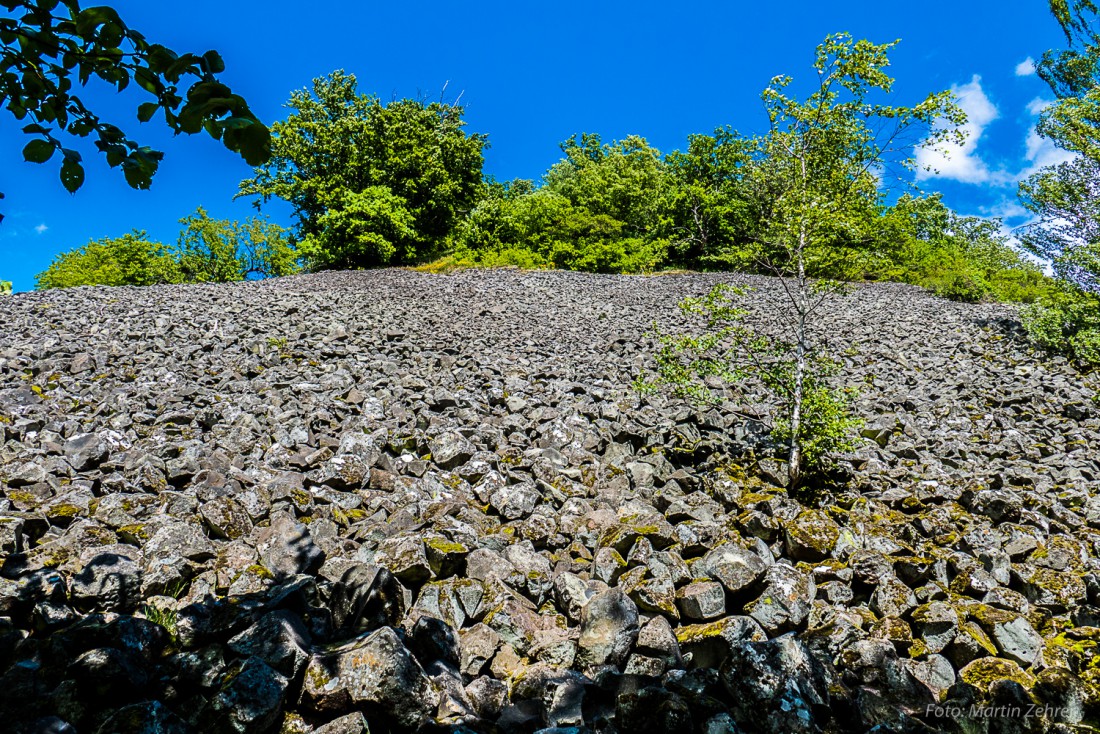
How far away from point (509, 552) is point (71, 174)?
3892 millimetres

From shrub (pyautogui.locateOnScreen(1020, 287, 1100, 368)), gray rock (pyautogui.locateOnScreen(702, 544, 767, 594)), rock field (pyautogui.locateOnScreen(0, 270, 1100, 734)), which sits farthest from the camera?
shrub (pyautogui.locateOnScreen(1020, 287, 1100, 368))

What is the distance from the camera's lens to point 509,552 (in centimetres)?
475

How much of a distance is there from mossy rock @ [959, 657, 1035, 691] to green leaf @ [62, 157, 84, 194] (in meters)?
5.22

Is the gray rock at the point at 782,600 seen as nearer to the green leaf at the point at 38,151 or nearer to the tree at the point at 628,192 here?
the green leaf at the point at 38,151

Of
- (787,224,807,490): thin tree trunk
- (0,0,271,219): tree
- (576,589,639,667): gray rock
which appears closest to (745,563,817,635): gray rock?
(576,589,639,667): gray rock

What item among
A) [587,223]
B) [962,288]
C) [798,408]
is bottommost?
[798,408]

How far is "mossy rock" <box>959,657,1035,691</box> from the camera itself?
343cm

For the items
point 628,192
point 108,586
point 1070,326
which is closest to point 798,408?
point 108,586

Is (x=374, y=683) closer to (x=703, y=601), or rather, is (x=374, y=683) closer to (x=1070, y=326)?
(x=703, y=601)

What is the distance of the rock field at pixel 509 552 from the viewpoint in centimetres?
288

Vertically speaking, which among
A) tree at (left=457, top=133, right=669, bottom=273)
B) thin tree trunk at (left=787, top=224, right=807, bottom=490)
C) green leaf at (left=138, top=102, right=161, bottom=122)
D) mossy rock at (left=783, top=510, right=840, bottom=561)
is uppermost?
tree at (left=457, top=133, right=669, bottom=273)

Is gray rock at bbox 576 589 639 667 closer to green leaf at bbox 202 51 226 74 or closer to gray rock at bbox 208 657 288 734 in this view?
gray rock at bbox 208 657 288 734

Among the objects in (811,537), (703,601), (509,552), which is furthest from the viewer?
(811,537)

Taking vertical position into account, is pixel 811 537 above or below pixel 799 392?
below
